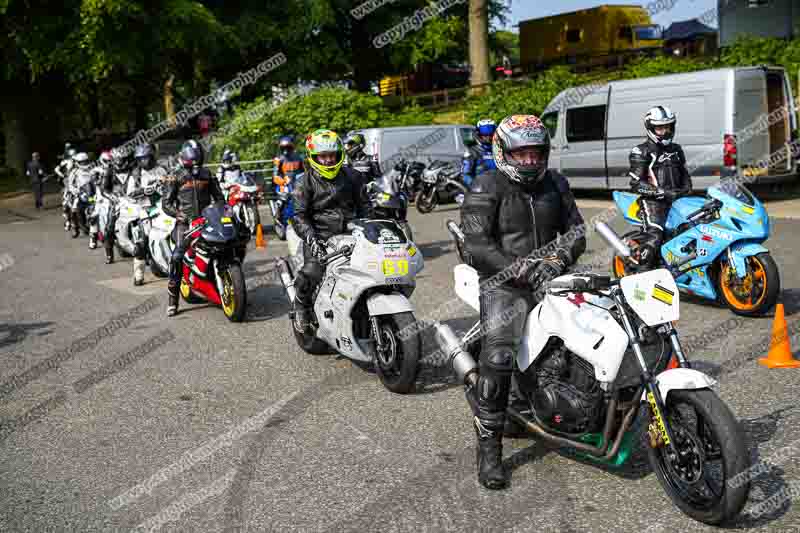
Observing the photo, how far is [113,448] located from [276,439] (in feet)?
3.31

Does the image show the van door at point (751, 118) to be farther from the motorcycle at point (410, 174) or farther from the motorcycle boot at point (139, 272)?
the motorcycle boot at point (139, 272)

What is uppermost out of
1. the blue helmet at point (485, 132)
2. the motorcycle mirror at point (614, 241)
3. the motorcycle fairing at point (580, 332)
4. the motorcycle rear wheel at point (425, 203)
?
the blue helmet at point (485, 132)

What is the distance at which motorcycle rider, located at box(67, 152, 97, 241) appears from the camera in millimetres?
17203

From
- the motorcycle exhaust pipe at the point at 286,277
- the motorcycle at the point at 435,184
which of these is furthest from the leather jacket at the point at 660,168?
the motorcycle at the point at 435,184

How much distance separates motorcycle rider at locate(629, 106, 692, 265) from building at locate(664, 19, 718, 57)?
2043 cm

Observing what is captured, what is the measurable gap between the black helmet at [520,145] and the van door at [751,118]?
1219cm

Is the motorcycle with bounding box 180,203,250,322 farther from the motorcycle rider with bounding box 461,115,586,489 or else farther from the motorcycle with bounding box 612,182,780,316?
the motorcycle rider with bounding box 461,115,586,489

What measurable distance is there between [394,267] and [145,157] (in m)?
6.65

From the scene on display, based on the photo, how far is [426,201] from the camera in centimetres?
1819

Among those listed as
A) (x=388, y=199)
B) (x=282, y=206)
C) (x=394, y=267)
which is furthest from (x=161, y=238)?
(x=394, y=267)

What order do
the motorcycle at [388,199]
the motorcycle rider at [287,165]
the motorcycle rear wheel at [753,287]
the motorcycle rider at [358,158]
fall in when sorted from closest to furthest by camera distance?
the motorcycle rear wheel at [753,287] < the motorcycle at [388,199] < the motorcycle rider at [358,158] < the motorcycle rider at [287,165]

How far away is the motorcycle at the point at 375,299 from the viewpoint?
5.97 meters

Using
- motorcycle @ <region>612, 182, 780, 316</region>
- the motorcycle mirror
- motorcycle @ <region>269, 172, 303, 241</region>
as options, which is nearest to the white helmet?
motorcycle @ <region>612, 182, 780, 316</region>

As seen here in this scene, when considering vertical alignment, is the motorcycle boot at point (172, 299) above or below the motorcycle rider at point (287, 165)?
below
